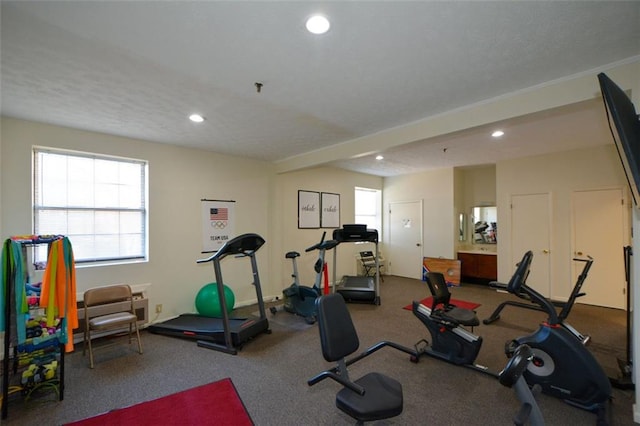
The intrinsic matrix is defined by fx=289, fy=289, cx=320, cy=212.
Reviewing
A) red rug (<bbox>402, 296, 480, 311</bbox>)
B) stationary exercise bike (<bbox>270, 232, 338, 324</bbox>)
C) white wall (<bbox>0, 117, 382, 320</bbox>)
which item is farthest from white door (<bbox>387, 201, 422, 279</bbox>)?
stationary exercise bike (<bbox>270, 232, 338, 324</bbox>)

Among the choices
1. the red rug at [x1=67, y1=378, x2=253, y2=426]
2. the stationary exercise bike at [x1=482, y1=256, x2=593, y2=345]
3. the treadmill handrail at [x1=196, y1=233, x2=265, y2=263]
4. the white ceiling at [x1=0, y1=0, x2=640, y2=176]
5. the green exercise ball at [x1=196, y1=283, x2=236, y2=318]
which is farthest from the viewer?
the green exercise ball at [x1=196, y1=283, x2=236, y2=318]

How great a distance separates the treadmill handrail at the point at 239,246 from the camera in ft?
11.6

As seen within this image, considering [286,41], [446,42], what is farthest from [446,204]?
[286,41]

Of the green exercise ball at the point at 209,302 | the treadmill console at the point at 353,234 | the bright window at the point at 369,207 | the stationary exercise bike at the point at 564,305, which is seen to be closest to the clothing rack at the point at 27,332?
the green exercise ball at the point at 209,302

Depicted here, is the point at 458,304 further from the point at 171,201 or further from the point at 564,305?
the point at 171,201

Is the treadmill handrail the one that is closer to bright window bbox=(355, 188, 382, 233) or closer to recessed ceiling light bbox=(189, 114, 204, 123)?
recessed ceiling light bbox=(189, 114, 204, 123)

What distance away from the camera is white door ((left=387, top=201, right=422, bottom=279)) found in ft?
24.1

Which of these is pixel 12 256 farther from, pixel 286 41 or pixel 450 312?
pixel 450 312

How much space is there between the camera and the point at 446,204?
22.2 feet

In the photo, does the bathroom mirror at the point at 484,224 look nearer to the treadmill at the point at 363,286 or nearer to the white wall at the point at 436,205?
the white wall at the point at 436,205

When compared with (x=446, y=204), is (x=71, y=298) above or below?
below

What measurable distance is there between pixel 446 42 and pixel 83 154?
432 centimetres

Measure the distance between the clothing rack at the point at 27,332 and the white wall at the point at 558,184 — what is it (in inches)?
271

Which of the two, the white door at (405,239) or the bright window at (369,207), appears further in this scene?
the bright window at (369,207)
